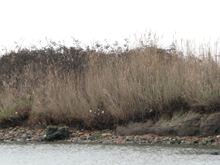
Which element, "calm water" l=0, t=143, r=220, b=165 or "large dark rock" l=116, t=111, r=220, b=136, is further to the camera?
"large dark rock" l=116, t=111, r=220, b=136

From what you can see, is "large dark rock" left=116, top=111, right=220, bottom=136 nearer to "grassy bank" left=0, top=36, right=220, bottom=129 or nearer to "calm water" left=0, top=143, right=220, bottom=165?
"grassy bank" left=0, top=36, right=220, bottom=129

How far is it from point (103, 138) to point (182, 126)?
6.75ft

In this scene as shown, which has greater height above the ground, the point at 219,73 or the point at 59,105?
the point at 219,73

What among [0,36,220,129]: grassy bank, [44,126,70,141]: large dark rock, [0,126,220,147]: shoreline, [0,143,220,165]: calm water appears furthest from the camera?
[44,126,70,141]: large dark rock

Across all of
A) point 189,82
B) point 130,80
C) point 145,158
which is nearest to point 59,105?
point 130,80

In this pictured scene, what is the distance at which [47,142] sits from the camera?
8383 mm

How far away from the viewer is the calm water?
18.2ft

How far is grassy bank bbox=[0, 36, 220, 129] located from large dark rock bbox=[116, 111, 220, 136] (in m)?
0.21

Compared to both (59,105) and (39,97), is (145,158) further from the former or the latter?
(39,97)

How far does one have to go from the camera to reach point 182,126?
7.93 meters

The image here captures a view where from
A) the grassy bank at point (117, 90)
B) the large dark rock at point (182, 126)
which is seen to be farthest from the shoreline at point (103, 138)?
the grassy bank at point (117, 90)

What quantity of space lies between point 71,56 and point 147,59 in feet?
12.4

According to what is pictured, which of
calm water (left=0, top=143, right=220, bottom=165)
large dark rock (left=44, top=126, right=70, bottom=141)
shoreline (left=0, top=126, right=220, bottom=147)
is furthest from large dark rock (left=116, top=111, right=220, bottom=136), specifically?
large dark rock (left=44, top=126, right=70, bottom=141)

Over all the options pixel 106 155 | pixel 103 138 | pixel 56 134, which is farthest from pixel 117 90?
pixel 106 155
